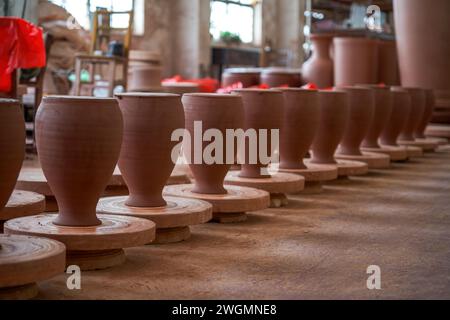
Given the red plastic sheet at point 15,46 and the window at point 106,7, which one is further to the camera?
the window at point 106,7

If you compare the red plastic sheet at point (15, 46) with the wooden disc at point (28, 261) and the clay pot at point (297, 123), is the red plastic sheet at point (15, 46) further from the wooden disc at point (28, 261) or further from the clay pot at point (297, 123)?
the wooden disc at point (28, 261)

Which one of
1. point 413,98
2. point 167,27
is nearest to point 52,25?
point 167,27

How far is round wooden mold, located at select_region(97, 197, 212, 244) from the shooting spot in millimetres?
2625

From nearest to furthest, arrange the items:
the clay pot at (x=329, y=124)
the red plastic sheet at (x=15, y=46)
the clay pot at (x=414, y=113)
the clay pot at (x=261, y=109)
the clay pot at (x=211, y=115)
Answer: the clay pot at (x=211, y=115) < the clay pot at (x=261, y=109) < the clay pot at (x=329, y=124) < the red plastic sheet at (x=15, y=46) < the clay pot at (x=414, y=113)

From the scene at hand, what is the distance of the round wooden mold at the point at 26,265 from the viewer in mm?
1832

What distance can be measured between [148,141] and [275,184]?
93cm

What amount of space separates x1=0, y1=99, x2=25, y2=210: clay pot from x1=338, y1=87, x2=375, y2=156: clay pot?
281 centimetres

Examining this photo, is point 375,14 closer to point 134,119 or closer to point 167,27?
point 167,27

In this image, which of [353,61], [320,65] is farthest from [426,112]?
[320,65]

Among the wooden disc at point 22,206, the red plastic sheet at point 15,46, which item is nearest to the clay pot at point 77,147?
the wooden disc at point 22,206

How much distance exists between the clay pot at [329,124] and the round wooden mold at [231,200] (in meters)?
1.13
